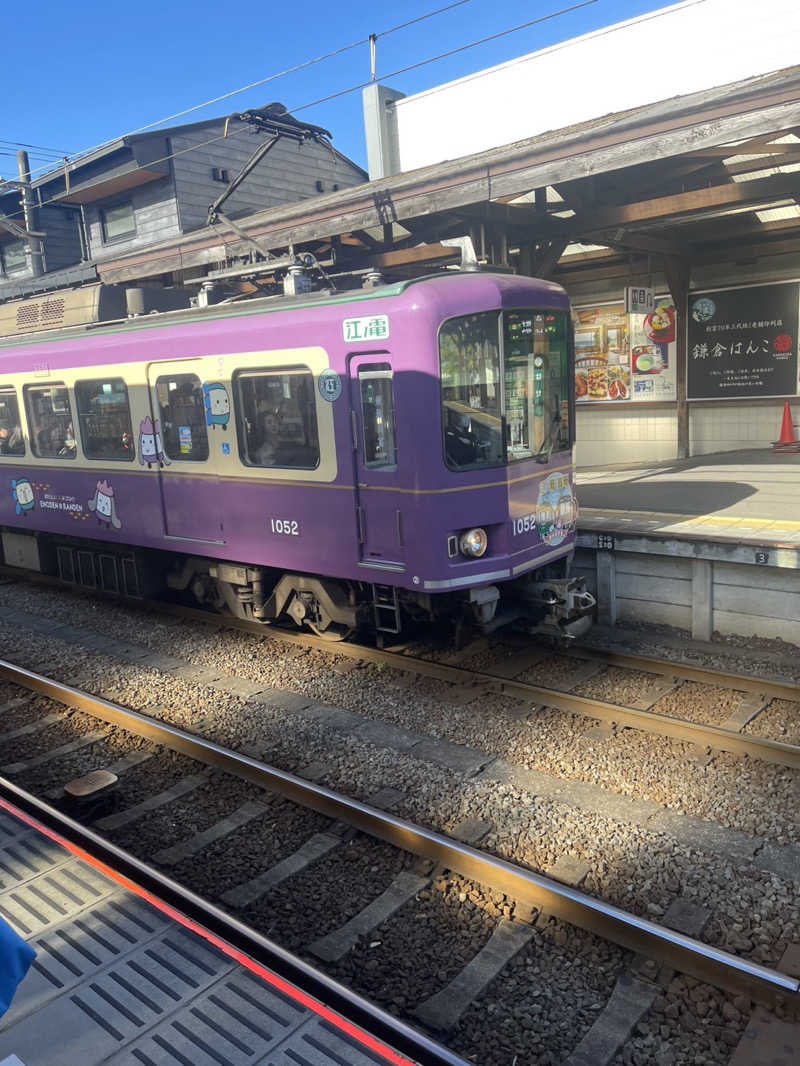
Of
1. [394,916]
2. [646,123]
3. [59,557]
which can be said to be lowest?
[394,916]

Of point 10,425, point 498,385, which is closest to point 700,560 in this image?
point 498,385

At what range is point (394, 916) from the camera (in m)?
4.10

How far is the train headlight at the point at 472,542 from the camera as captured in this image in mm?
6316

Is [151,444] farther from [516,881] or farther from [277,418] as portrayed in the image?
[516,881]

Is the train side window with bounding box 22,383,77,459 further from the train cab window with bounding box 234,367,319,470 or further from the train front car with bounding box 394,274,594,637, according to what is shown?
the train front car with bounding box 394,274,594,637

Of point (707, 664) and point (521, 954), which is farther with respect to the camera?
point (707, 664)

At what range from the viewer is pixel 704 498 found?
9805mm

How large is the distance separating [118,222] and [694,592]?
64.8ft

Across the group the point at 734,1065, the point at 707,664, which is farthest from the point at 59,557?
the point at 734,1065

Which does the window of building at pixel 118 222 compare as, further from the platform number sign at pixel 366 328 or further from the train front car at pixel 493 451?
the train front car at pixel 493 451

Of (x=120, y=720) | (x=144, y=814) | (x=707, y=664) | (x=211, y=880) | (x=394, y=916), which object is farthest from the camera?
(x=707, y=664)

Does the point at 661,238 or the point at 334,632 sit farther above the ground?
the point at 661,238

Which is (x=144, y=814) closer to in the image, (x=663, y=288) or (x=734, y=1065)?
(x=734, y=1065)

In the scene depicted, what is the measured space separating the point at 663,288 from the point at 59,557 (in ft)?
33.9
